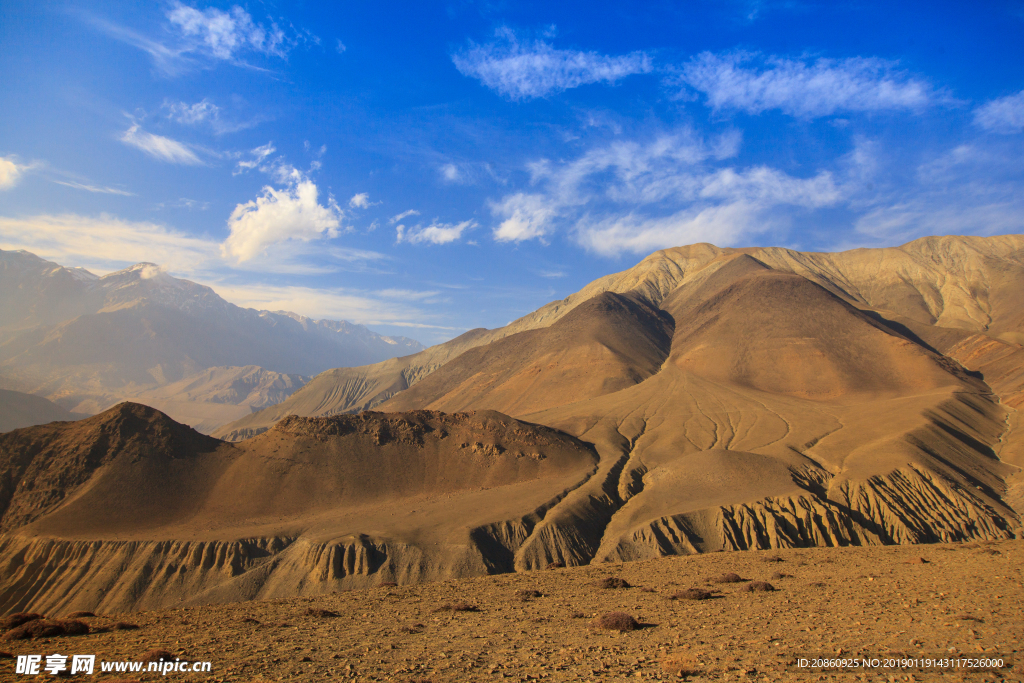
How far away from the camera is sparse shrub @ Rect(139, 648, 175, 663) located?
1467 cm

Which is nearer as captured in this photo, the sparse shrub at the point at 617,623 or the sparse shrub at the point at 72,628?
the sparse shrub at the point at 617,623

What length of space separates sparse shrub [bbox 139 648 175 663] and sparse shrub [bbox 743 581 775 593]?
22.6 metres

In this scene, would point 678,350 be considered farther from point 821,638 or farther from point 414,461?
point 821,638

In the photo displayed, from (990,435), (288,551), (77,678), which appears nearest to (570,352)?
(990,435)

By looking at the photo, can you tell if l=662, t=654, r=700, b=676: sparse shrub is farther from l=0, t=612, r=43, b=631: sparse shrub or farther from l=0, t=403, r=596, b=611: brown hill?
l=0, t=403, r=596, b=611: brown hill

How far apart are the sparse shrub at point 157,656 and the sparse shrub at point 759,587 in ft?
74.1

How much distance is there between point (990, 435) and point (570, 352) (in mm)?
77326

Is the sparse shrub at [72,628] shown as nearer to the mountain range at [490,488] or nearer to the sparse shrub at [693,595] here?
the mountain range at [490,488]

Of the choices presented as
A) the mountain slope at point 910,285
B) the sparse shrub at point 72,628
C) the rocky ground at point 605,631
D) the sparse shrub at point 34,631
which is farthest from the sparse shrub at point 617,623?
the mountain slope at point 910,285

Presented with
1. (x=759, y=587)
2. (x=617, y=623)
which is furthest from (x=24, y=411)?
(x=759, y=587)

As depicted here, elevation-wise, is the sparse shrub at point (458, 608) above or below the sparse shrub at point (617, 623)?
below

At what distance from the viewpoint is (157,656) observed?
14.8 meters

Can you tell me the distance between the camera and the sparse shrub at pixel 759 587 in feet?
80.8

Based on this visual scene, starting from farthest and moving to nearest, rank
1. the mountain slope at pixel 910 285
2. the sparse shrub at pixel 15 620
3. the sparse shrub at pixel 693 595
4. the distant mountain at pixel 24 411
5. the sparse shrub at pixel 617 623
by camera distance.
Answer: the distant mountain at pixel 24 411, the mountain slope at pixel 910 285, the sparse shrub at pixel 693 595, the sparse shrub at pixel 15 620, the sparse shrub at pixel 617 623
